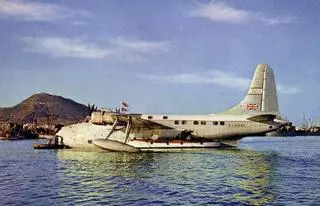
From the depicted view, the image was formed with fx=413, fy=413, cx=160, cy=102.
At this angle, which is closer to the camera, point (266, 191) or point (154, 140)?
point (266, 191)

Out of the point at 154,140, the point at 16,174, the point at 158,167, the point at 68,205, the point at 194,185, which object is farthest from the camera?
the point at 154,140

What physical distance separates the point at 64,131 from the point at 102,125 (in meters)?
8.73

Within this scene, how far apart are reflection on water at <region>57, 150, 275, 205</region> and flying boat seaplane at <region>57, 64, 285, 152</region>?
23.7 metres

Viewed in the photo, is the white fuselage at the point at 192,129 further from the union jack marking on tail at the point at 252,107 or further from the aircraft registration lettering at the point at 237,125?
the union jack marking on tail at the point at 252,107

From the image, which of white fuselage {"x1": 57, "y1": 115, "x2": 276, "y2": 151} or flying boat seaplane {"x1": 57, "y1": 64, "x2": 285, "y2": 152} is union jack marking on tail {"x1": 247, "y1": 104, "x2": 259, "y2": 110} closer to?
flying boat seaplane {"x1": 57, "y1": 64, "x2": 285, "y2": 152}

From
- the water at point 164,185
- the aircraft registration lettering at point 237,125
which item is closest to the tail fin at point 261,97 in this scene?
the aircraft registration lettering at point 237,125

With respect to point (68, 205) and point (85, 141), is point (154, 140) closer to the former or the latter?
point (85, 141)

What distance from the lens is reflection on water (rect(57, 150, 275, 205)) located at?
78.7ft

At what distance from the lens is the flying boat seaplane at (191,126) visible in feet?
216

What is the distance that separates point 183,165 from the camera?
41844mm

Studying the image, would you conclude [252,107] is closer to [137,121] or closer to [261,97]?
[261,97]

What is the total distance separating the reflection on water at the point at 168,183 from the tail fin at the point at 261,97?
31.2m

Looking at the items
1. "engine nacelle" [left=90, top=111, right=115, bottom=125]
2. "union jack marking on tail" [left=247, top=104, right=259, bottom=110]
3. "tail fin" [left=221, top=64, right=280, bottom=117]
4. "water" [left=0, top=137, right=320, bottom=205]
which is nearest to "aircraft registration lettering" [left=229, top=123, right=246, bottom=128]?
"tail fin" [left=221, top=64, right=280, bottom=117]

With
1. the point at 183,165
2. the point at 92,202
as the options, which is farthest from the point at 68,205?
the point at 183,165
